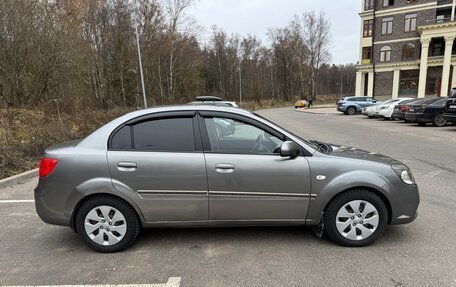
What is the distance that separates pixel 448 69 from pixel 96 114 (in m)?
44.4

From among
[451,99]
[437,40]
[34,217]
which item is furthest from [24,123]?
[437,40]

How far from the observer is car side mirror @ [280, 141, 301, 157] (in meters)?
3.50

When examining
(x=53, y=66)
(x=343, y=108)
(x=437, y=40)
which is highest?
(x=437, y=40)

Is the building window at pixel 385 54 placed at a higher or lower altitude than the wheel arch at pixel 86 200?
higher

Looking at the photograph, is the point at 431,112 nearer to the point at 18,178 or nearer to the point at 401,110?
the point at 401,110

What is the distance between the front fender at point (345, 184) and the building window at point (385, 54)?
50518 millimetres

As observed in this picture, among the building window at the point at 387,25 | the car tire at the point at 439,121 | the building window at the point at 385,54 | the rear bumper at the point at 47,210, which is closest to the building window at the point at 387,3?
the building window at the point at 387,25

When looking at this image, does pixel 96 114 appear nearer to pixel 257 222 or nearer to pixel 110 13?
pixel 257 222

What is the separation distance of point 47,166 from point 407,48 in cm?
5262

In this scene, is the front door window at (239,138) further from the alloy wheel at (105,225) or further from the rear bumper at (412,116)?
the rear bumper at (412,116)

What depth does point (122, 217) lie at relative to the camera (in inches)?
142

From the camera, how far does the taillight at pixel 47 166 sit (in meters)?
3.57

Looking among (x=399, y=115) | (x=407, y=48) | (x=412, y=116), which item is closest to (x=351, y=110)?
(x=399, y=115)

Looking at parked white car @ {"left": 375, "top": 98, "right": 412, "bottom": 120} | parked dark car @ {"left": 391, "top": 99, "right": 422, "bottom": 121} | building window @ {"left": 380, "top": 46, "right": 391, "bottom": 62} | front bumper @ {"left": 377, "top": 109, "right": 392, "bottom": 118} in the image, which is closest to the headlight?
parked dark car @ {"left": 391, "top": 99, "right": 422, "bottom": 121}
